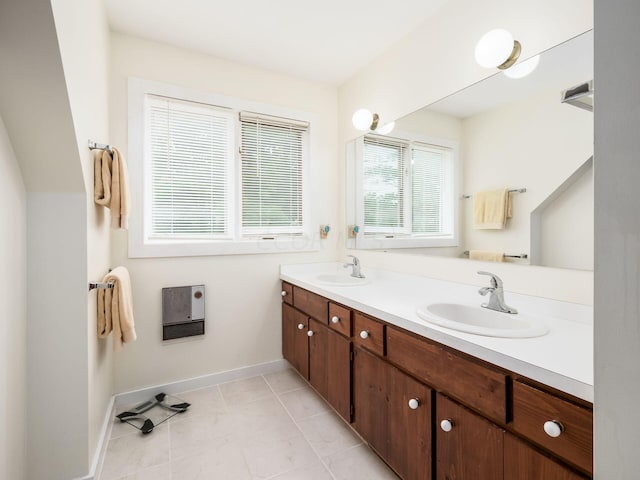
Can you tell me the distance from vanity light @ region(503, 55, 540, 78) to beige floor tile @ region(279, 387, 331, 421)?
7.02 ft

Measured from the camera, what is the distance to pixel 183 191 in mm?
2264

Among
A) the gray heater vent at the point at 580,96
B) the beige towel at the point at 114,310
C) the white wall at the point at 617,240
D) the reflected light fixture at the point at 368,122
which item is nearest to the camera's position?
the white wall at the point at 617,240

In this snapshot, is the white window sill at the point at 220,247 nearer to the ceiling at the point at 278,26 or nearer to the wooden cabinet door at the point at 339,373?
the wooden cabinet door at the point at 339,373

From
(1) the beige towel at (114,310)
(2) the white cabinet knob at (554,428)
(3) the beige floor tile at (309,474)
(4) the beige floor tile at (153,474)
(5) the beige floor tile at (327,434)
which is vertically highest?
(1) the beige towel at (114,310)

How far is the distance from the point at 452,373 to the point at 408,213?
1.23 m

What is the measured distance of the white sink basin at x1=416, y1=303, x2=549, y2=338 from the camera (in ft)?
3.47

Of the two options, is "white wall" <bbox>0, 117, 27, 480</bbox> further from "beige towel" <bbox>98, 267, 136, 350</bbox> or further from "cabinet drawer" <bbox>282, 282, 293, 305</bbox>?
"cabinet drawer" <bbox>282, 282, 293, 305</bbox>

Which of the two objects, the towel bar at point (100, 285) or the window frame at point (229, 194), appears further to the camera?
the window frame at point (229, 194)

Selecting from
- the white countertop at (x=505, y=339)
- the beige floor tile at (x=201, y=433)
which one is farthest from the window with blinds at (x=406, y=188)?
the beige floor tile at (x=201, y=433)

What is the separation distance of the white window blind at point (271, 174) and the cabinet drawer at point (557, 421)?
1998 millimetres

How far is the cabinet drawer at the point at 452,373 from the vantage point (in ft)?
3.13

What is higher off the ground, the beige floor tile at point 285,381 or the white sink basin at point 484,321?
the white sink basin at point 484,321

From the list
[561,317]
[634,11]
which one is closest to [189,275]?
[561,317]

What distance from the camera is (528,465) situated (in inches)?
34.3
